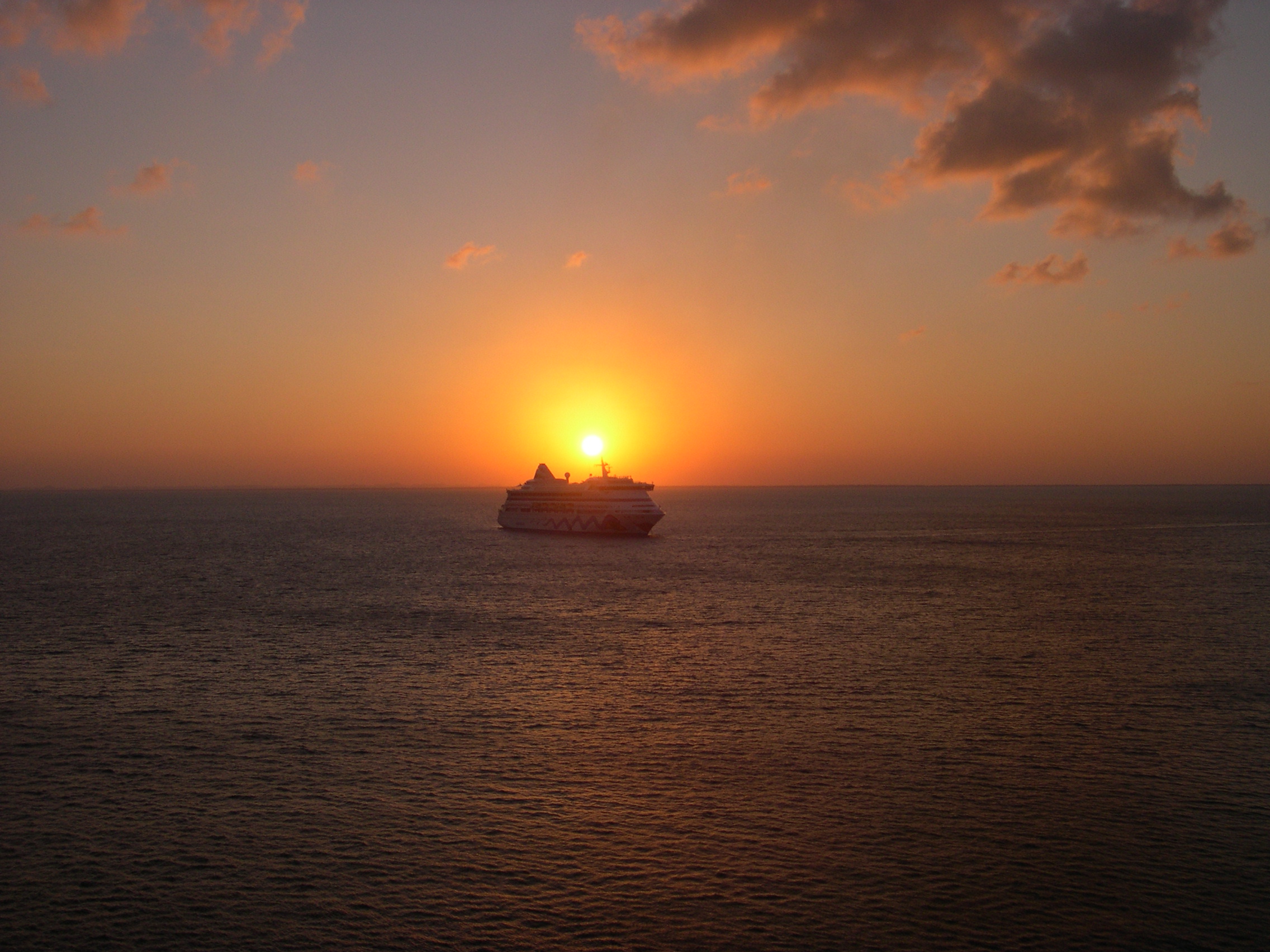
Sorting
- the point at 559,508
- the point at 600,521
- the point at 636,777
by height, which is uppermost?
the point at 559,508

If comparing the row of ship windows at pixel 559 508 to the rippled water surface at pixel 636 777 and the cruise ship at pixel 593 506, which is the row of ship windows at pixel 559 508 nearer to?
the cruise ship at pixel 593 506

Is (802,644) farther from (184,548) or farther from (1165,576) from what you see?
(184,548)

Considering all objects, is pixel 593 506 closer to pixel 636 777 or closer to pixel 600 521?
pixel 600 521

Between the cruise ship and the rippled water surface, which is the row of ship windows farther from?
the rippled water surface

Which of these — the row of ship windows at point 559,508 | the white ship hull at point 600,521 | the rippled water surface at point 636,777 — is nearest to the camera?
the rippled water surface at point 636,777

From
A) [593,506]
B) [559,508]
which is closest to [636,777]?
[593,506]

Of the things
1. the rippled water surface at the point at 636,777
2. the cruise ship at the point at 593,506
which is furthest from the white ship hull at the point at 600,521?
the rippled water surface at the point at 636,777

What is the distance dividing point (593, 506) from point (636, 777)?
102724 millimetres

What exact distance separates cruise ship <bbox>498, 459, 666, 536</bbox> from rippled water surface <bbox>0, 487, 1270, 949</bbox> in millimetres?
68827

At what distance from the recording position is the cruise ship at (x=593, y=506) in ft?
407

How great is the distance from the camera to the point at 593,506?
413 ft

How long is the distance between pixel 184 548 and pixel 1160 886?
110m

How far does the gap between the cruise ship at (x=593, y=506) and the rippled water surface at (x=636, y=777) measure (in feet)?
226

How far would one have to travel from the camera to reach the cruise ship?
124 m
